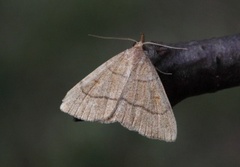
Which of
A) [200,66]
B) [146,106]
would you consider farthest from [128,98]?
[200,66]

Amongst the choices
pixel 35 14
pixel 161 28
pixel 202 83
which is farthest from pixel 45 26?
pixel 202 83

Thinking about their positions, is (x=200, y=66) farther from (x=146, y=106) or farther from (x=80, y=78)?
(x=80, y=78)

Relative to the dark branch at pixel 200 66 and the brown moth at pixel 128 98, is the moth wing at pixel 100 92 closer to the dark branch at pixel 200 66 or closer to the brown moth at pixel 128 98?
the brown moth at pixel 128 98

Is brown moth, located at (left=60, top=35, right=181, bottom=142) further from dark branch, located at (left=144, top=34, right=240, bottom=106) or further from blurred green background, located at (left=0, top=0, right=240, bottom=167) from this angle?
blurred green background, located at (left=0, top=0, right=240, bottom=167)

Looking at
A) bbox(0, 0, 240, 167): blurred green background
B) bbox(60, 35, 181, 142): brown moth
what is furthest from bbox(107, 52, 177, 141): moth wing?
bbox(0, 0, 240, 167): blurred green background

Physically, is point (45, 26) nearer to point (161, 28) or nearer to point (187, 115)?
point (161, 28)
